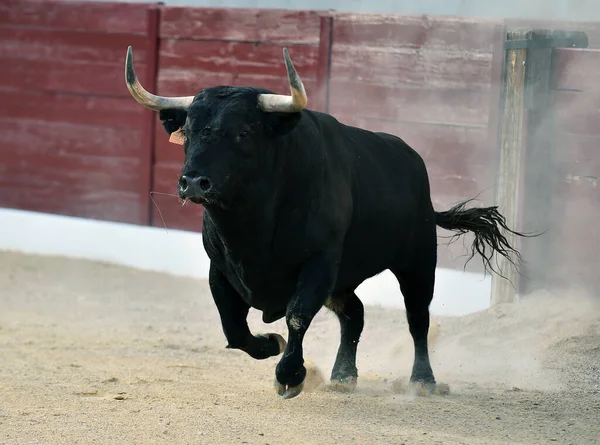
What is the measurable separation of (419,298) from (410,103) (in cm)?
303

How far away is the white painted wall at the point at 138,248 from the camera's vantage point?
322 inches

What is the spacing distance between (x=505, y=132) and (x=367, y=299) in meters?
1.62

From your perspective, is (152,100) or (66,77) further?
(66,77)

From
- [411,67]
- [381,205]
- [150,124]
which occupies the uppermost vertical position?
[411,67]

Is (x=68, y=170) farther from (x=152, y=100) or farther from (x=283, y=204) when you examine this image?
(x=283, y=204)

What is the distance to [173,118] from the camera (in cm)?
506

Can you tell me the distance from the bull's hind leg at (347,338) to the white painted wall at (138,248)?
7.15 ft

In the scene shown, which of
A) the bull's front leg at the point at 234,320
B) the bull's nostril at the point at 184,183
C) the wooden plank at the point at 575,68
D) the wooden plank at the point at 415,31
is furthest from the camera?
the wooden plank at the point at 415,31

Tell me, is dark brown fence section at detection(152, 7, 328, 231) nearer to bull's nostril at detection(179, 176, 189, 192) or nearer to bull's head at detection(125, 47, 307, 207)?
bull's head at detection(125, 47, 307, 207)

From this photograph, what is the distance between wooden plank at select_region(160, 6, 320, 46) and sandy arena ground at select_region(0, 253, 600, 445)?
2.13 m

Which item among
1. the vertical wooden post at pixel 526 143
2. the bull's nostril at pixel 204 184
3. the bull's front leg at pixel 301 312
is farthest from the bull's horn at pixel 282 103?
the vertical wooden post at pixel 526 143

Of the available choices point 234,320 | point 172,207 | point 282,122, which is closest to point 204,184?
point 282,122

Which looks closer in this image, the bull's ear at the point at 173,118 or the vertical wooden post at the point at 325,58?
the bull's ear at the point at 173,118

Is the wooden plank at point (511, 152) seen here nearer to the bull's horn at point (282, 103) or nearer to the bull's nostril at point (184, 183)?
the bull's horn at point (282, 103)
